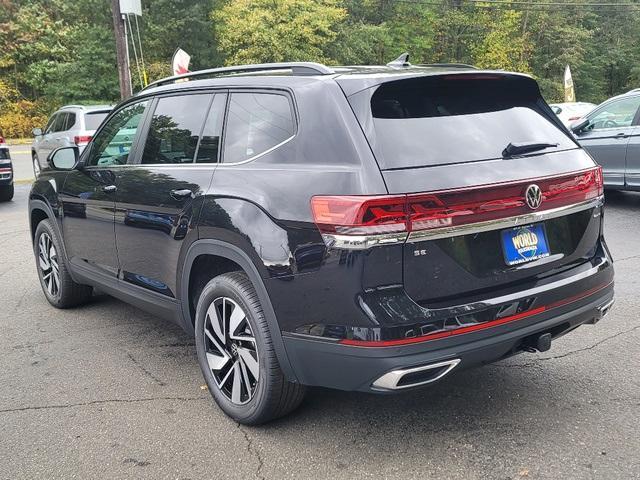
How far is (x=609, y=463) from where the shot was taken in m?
2.79

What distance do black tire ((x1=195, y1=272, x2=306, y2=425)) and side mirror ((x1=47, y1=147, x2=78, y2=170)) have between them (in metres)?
2.28

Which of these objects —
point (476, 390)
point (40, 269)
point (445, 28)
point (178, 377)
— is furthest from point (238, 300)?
point (445, 28)

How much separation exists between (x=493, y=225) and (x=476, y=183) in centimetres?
20

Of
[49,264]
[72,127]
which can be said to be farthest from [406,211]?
[72,127]

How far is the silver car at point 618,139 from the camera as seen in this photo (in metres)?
8.91

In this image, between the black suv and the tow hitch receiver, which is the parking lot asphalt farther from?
the tow hitch receiver

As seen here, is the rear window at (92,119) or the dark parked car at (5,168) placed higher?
the rear window at (92,119)

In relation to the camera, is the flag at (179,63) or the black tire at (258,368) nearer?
the black tire at (258,368)

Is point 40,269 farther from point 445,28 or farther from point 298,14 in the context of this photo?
point 445,28

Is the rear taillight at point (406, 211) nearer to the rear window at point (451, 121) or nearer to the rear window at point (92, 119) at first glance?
the rear window at point (451, 121)

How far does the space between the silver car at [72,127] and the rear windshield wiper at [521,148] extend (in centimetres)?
1157

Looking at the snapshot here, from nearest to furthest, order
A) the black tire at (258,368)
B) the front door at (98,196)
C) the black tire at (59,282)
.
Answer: the black tire at (258,368) < the front door at (98,196) < the black tire at (59,282)

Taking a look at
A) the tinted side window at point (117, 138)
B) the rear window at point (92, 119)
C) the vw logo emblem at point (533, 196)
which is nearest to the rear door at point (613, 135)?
the vw logo emblem at point (533, 196)

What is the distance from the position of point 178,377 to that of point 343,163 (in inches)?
76.1
